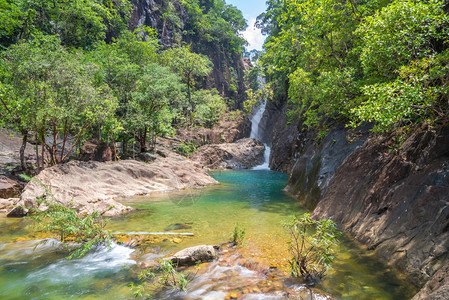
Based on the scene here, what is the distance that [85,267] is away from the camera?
5270mm

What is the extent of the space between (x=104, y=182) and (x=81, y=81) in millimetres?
5782

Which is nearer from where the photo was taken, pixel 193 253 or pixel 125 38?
pixel 193 253

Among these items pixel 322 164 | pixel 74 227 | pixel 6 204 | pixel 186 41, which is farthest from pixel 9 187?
pixel 186 41

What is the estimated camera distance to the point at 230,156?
36.3 meters

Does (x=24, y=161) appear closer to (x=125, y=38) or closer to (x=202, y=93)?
(x=125, y=38)

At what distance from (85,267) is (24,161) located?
11322 millimetres

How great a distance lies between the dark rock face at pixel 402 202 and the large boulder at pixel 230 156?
87.8 ft

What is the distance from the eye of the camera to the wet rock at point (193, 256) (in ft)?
17.0

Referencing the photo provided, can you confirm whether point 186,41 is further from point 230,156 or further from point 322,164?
point 322,164

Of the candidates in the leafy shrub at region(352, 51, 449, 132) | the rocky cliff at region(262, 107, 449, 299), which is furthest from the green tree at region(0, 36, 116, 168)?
the rocky cliff at region(262, 107, 449, 299)

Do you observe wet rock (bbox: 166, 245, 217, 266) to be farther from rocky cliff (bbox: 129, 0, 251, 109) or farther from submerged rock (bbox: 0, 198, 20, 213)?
rocky cliff (bbox: 129, 0, 251, 109)

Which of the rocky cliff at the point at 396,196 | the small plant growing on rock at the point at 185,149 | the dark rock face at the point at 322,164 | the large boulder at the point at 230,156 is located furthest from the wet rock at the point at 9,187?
the large boulder at the point at 230,156

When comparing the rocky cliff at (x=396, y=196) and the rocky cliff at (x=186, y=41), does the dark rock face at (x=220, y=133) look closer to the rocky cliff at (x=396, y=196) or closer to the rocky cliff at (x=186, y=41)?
the rocky cliff at (x=186, y=41)

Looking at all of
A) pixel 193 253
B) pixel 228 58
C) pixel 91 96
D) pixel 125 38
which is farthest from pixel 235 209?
pixel 228 58
